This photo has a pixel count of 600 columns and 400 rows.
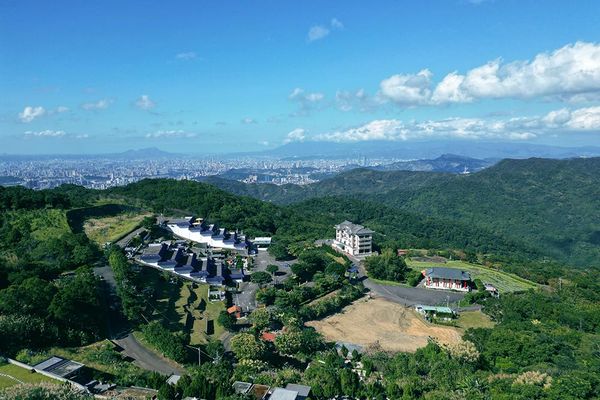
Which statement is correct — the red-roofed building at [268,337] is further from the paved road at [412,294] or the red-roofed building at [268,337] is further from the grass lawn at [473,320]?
the grass lawn at [473,320]

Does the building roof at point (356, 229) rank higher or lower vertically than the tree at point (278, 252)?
higher

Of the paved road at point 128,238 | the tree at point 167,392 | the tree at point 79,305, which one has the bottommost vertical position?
the tree at point 167,392

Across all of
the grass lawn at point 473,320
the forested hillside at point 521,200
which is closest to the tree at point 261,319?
the grass lawn at point 473,320

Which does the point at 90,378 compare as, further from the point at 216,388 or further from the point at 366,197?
the point at 366,197

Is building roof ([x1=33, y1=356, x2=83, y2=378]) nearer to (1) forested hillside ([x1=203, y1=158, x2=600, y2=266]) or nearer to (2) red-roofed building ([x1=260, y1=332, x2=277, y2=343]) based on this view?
(2) red-roofed building ([x1=260, y1=332, x2=277, y2=343])

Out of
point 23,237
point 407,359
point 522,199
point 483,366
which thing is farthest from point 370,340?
point 522,199

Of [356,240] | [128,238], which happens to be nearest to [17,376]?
[128,238]
